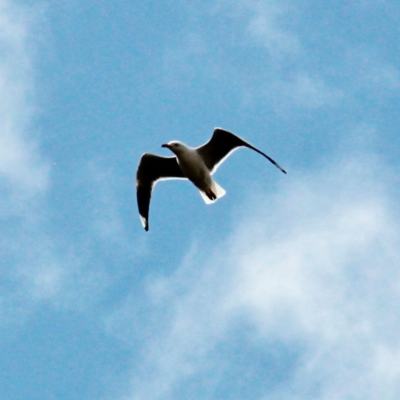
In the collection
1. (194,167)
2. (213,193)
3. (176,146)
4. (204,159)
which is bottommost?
(213,193)

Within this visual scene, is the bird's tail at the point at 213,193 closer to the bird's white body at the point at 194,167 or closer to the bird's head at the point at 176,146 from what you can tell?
the bird's white body at the point at 194,167

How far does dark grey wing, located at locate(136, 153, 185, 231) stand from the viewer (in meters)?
14.3

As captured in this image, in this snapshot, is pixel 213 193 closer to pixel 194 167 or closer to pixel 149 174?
pixel 194 167

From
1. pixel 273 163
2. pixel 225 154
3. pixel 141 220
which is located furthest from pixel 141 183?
pixel 273 163

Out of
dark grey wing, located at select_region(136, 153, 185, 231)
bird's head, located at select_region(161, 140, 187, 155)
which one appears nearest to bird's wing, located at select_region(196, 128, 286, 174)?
bird's head, located at select_region(161, 140, 187, 155)

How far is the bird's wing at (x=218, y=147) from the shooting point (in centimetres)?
1341

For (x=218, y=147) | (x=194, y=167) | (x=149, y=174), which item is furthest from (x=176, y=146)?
(x=149, y=174)

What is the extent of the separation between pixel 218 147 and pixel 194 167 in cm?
58

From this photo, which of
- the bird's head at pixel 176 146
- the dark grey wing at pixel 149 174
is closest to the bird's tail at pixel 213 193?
the bird's head at pixel 176 146

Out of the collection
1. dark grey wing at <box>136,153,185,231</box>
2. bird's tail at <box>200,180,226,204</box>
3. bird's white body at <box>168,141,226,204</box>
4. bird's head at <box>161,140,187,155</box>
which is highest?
dark grey wing at <box>136,153,185,231</box>

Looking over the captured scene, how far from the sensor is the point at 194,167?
13.5 meters

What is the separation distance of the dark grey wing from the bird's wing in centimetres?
80

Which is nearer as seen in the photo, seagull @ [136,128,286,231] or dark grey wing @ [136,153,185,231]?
seagull @ [136,128,286,231]

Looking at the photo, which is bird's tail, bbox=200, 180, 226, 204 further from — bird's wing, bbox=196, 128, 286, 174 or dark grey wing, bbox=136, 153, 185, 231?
dark grey wing, bbox=136, 153, 185, 231
